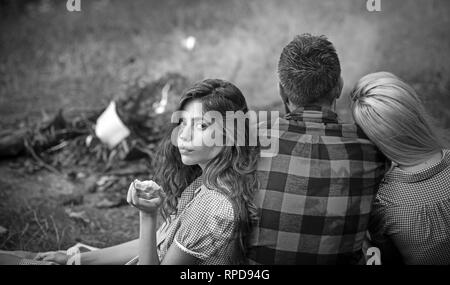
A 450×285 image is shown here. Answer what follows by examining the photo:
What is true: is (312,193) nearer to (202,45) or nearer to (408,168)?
(408,168)

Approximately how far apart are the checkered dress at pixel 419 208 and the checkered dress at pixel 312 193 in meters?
0.10

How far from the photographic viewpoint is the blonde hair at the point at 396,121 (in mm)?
1639

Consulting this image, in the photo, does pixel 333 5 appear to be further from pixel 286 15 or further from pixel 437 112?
pixel 437 112

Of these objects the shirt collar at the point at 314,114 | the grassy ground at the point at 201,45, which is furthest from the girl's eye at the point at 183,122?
the grassy ground at the point at 201,45

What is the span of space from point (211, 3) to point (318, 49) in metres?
2.55

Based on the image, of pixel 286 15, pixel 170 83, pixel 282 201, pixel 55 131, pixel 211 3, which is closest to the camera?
pixel 282 201

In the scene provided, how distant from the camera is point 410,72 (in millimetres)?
3439

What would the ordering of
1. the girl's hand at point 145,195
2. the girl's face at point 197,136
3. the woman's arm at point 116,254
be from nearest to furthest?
the girl's hand at point 145,195 → the girl's face at point 197,136 → the woman's arm at point 116,254

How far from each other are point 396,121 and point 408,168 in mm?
155

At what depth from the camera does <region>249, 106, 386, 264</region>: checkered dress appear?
159 centimetres

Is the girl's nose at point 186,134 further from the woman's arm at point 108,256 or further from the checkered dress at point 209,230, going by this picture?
the woman's arm at point 108,256

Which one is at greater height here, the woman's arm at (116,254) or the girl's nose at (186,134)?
the girl's nose at (186,134)

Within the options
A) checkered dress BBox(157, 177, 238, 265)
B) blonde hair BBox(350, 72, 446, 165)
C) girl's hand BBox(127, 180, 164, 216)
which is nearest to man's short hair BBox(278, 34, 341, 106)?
blonde hair BBox(350, 72, 446, 165)
